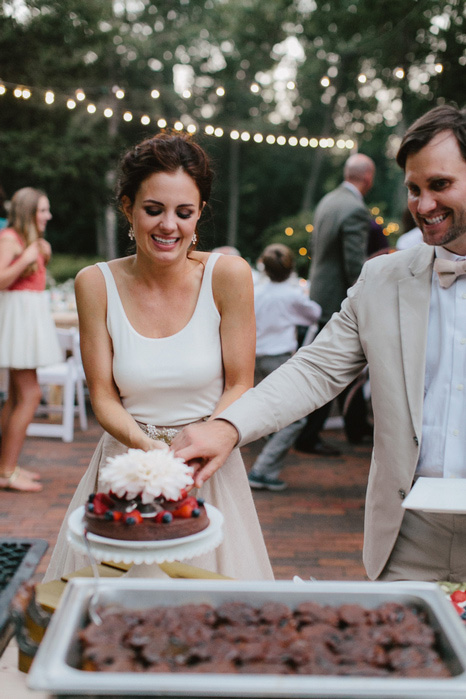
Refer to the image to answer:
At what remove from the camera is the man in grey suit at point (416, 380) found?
1.96 metres

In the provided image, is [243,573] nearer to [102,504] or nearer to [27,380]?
[102,504]

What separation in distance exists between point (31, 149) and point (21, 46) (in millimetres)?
4072

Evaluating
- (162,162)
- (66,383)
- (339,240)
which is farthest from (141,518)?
(66,383)

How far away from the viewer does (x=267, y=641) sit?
117 centimetres

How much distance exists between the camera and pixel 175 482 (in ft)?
5.10

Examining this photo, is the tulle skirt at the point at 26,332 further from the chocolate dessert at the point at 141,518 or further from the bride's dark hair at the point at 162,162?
the chocolate dessert at the point at 141,518

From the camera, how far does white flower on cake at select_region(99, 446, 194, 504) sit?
5.05ft

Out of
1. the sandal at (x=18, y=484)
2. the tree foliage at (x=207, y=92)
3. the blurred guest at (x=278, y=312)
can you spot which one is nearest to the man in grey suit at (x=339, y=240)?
the blurred guest at (x=278, y=312)

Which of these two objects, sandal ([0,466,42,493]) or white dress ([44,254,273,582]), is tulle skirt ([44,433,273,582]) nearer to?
white dress ([44,254,273,582])

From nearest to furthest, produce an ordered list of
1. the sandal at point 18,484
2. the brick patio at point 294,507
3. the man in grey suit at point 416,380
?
1. the man in grey suit at point 416,380
2. the brick patio at point 294,507
3. the sandal at point 18,484

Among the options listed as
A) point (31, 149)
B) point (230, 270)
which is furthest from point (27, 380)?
point (31, 149)

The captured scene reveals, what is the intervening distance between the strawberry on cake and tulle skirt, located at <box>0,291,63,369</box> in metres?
4.28

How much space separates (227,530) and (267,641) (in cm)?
121

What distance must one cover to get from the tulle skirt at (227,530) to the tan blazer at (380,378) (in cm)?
39
